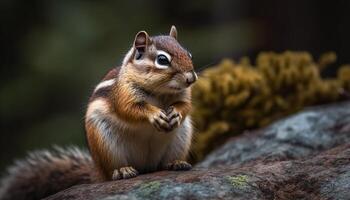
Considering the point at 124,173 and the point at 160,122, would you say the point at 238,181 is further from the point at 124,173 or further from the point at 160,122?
the point at 124,173

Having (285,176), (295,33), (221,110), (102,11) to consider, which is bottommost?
(285,176)

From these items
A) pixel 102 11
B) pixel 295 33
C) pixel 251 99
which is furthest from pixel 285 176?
pixel 102 11

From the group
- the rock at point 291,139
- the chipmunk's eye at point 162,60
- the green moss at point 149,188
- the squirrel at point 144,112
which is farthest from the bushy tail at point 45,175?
the green moss at point 149,188

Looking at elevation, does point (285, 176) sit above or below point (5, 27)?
below

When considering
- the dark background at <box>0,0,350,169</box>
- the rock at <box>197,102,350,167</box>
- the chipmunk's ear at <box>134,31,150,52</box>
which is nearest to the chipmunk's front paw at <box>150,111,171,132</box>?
the chipmunk's ear at <box>134,31,150,52</box>

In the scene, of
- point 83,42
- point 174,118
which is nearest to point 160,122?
point 174,118

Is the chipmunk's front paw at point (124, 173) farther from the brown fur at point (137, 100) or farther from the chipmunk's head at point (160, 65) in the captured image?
the chipmunk's head at point (160, 65)

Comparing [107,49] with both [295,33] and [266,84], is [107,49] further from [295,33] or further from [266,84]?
[266,84]
